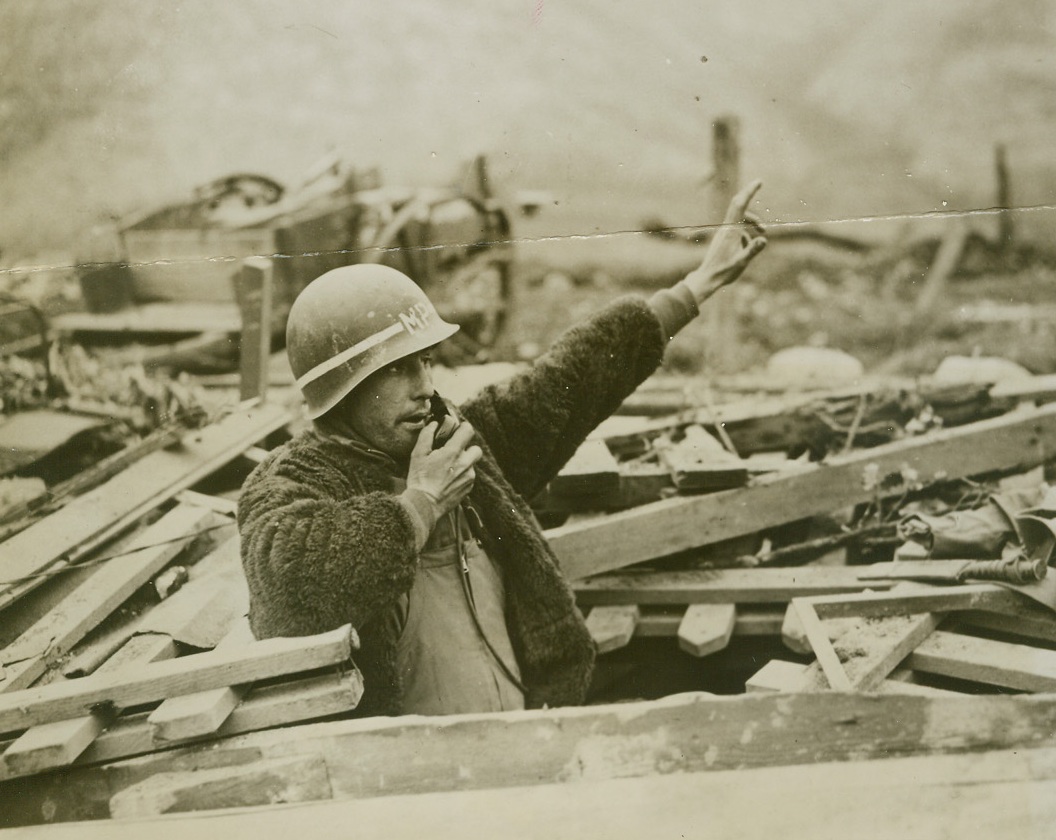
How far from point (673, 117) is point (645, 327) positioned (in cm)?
113

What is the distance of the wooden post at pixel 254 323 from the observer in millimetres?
3197

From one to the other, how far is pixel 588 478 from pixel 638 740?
1.13m

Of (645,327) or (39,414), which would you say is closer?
(645,327)

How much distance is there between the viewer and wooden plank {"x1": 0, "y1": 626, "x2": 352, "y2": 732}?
216 centimetres

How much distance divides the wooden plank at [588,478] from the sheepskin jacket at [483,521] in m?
0.35

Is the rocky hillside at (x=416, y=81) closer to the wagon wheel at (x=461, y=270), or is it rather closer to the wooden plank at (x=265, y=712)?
the wagon wheel at (x=461, y=270)

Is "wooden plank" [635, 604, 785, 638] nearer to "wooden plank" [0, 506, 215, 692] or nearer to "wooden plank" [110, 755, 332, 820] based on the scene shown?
"wooden plank" [110, 755, 332, 820]

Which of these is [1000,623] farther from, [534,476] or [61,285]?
[61,285]

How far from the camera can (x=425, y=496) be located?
2.32m

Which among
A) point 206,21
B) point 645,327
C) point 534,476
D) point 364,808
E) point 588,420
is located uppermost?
point 206,21

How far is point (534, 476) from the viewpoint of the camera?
2.79 metres

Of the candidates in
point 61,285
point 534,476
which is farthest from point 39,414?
point 534,476

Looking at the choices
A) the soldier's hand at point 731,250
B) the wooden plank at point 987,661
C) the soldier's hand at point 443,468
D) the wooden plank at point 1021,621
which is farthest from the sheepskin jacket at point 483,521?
the wooden plank at point 1021,621

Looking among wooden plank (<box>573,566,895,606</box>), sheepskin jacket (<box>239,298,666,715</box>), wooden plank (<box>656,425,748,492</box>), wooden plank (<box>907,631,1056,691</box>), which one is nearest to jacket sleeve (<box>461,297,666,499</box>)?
sheepskin jacket (<box>239,298,666,715</box>)
